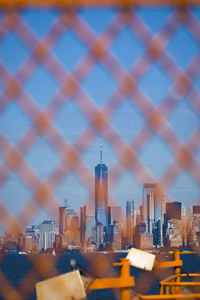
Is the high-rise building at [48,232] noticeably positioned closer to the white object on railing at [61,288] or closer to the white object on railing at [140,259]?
the white object on railing at [61,288]

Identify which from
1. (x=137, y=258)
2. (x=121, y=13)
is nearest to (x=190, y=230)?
(x=121, y=13)

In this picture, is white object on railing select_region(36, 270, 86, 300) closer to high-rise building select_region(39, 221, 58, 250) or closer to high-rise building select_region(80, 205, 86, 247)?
high-rise building select_region(39, 221, 58, 250)

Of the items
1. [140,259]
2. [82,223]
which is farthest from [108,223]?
[140,259]

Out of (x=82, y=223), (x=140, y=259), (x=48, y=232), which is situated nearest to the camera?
(x=82, y=223)

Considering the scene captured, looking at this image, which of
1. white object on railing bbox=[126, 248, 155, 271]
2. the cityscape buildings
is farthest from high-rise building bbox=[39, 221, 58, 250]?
white object on railing bbox=[126, 248, 155, 271]

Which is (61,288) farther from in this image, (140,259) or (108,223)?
(140,259)

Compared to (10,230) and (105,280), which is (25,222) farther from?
(105,280)

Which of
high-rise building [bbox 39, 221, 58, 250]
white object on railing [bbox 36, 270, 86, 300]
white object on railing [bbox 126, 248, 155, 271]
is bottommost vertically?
white object on railing [bbox 36, 270, 86, 300]
